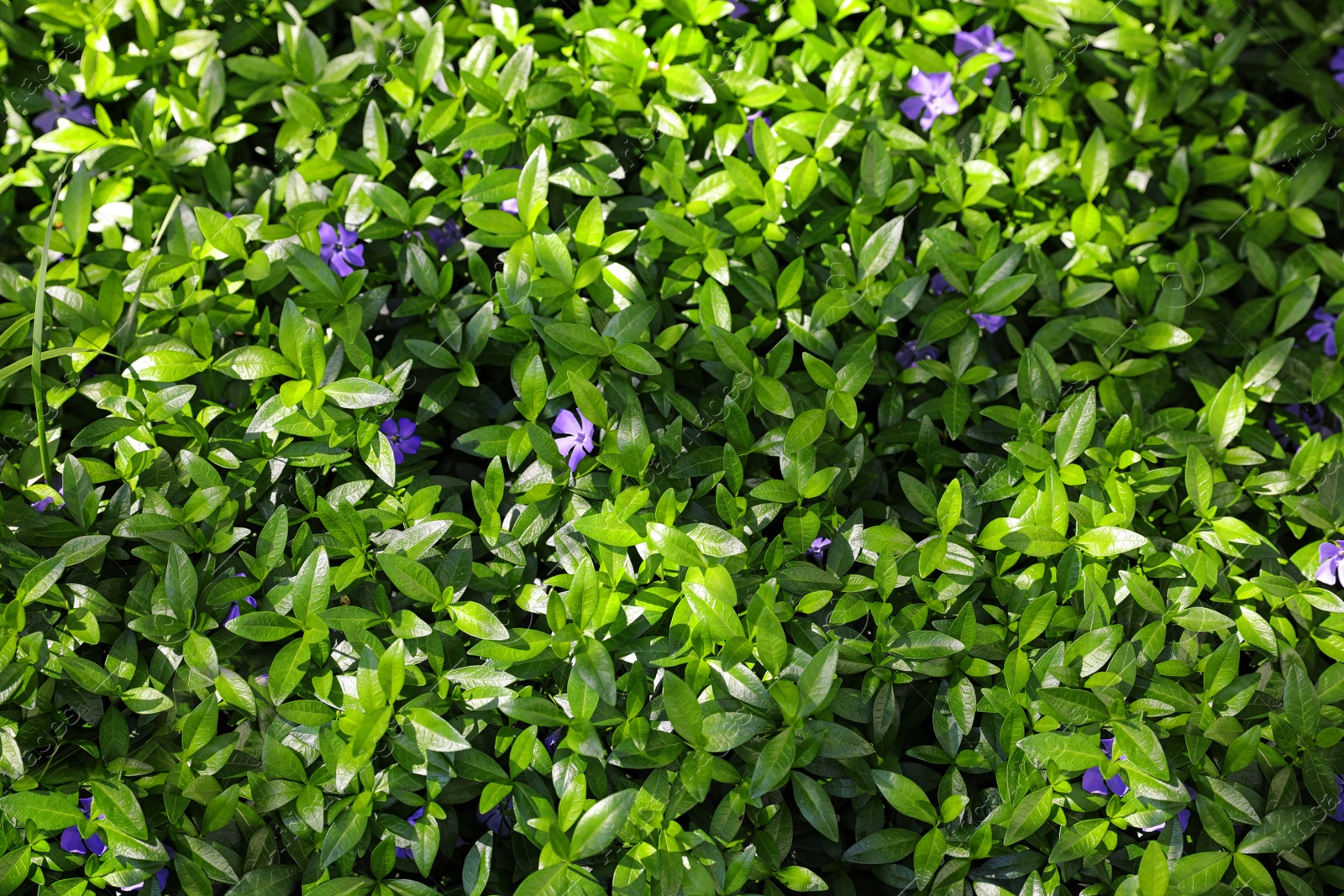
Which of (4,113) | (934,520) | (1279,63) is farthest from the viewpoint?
(1279,63)

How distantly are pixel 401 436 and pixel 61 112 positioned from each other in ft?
3.50

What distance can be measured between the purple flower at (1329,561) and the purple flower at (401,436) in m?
1.46

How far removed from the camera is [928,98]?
6.36ft

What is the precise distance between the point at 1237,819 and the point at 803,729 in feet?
1.97

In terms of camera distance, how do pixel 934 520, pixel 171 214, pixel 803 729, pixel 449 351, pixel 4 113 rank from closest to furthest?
pixel 803 729 < pixel 934 520 < pixel 449 351 < pixel 171 214 < pixel 4 113

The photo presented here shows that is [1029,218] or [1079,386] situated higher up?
→ [1029,218]

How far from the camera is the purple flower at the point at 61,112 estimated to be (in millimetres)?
1989

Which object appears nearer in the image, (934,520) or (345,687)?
Answer: (345,687)

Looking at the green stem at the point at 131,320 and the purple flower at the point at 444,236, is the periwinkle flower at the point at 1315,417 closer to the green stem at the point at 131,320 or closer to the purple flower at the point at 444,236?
the purple flower at the point at 444,236

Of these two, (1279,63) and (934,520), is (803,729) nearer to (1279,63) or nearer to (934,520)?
(934,520)

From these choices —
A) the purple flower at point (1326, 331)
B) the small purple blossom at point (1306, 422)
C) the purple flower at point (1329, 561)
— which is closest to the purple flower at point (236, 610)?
the purple flower at point (1329, 561)

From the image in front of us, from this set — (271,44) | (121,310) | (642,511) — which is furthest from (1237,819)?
(271,44)

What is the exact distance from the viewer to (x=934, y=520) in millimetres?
1564

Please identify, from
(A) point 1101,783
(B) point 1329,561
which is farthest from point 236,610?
(B) point 1329,561
